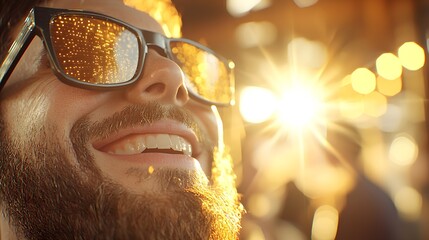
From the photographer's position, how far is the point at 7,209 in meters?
0.96

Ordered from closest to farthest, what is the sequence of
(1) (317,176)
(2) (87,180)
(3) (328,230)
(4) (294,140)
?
(2) (87,180)
(3) (328,230)
(1) (317,176)
(4) (294,140)

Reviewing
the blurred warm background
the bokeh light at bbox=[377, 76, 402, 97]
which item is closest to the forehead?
the blurred warm background

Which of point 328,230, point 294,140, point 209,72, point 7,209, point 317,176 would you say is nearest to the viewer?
point 7,209

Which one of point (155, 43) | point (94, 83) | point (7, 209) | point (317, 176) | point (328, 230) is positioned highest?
point (155, 43)

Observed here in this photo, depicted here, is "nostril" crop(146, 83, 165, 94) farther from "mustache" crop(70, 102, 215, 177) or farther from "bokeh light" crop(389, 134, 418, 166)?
"bokeh light" crop(389, 134, 418, 166)

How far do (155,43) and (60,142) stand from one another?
1.02ft

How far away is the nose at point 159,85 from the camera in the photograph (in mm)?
969

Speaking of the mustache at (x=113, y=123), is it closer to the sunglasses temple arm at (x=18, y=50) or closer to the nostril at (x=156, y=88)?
the nostril at (x=156, y=88)

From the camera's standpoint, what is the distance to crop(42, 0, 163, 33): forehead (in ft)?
3.48

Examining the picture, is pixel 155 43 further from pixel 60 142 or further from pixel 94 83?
pixel 60 142

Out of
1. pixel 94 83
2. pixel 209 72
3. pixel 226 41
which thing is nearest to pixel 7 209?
pixel 94 83

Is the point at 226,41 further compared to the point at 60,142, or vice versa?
the point at 226,41

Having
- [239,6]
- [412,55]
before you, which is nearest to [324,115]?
[412,55]

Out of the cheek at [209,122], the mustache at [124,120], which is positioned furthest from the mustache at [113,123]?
the cheek at [209,122]
